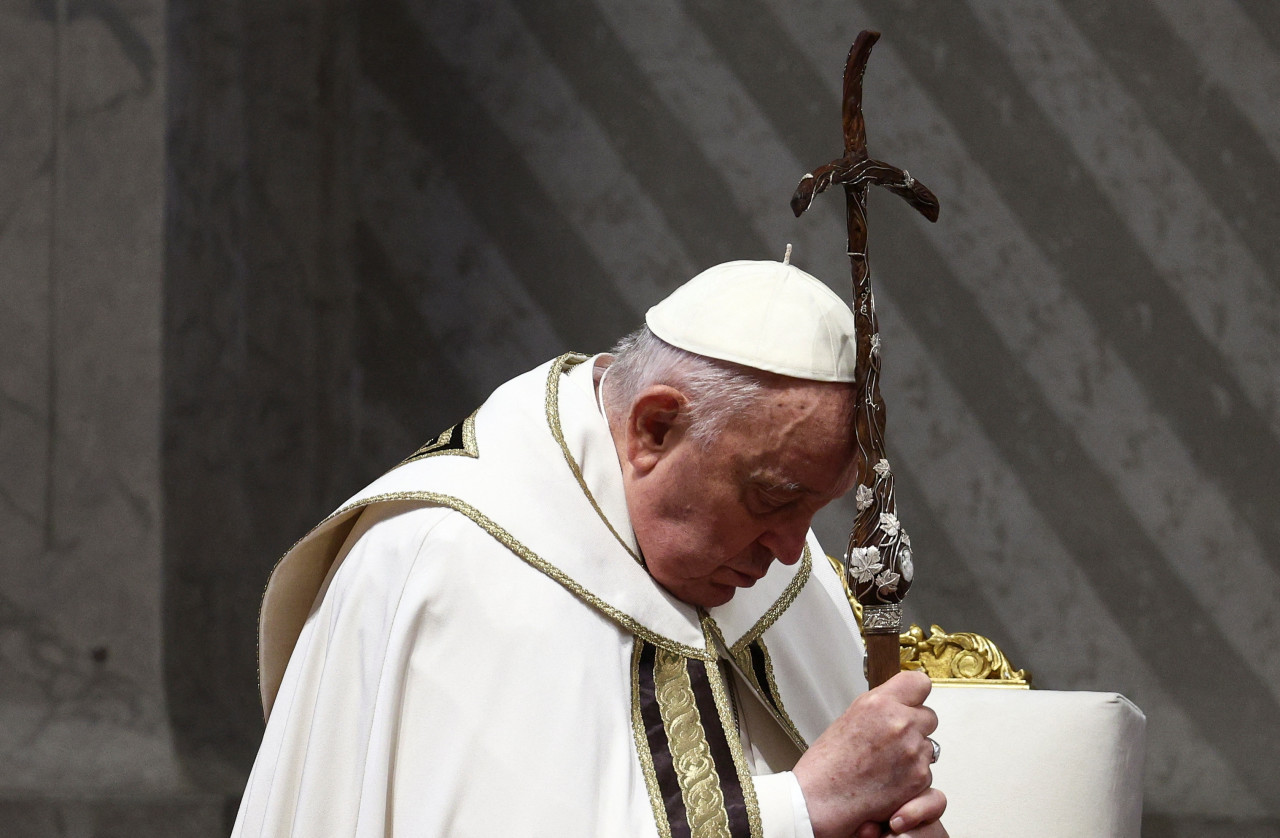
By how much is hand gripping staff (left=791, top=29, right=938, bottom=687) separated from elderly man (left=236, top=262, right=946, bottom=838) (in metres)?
0.04

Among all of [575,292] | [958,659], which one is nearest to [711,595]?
[958,659]

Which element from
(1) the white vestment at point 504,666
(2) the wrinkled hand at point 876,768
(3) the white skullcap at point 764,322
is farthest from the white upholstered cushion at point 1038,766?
(3) the white skullcap at point 764,322

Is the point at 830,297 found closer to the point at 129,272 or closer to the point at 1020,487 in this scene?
the point at 1020,487

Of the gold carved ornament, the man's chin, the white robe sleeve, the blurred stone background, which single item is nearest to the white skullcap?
the man's chin

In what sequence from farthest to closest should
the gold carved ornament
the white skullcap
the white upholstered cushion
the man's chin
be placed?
the gold carved ornament → the white upholstered cushion → the man's chin → the white skullcap

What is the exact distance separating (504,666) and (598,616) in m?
0.17

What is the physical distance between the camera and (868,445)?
1991 mm

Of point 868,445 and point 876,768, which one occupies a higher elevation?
point 868,445

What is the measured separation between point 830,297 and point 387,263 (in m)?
2.42

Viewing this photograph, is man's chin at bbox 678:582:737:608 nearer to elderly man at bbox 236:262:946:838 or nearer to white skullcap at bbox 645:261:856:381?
elderly man at bbox 236:262:946:838

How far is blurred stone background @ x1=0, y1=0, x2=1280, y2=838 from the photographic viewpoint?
11.9ft

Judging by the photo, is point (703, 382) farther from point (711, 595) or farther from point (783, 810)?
point (783, 810)

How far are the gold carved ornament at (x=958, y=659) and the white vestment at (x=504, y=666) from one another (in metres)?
0.89

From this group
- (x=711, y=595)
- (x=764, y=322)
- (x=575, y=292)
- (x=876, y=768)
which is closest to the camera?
(x=876, y=768)
